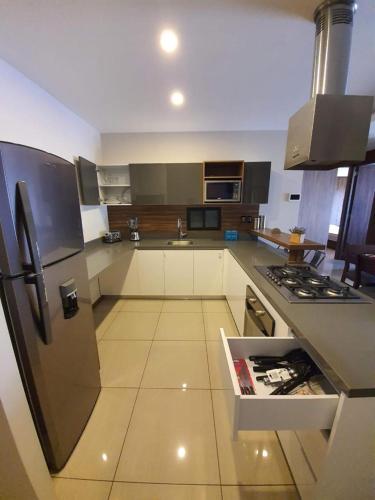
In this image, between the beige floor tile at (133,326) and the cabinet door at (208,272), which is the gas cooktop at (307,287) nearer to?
the cabinet door at (208,272)

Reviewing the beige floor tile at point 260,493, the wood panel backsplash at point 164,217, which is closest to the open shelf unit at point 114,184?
the wood panel backsplash at point 164,217

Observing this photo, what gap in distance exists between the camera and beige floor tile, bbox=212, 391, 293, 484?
3.56ft

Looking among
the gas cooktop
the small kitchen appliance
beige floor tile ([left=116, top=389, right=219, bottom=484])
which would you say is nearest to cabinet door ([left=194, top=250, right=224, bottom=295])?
the gas cooktop

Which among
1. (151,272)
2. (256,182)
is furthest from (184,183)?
(151,272)

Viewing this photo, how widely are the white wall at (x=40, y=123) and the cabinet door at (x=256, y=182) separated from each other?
2.22 meters

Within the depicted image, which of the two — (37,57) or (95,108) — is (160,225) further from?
(37,57)

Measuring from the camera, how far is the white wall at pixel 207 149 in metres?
3.01

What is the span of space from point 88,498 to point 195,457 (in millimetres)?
577

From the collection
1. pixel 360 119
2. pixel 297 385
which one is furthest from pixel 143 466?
pixel 360 119

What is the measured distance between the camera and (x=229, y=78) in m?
1.67

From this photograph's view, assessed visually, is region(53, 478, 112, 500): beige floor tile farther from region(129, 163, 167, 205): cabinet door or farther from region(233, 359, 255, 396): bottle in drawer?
region(129, 163, 167, 205): cabinet door

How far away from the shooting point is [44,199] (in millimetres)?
952

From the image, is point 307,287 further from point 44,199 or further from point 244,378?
point 44,199

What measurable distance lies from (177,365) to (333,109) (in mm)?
2213
